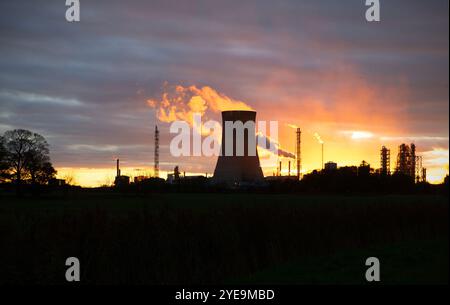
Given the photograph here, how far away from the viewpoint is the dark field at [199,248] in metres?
11.5

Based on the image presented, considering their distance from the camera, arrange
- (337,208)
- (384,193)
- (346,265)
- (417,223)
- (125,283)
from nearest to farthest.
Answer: (125,283) < (346,265) < (337,208) < (417,223) < (384,193)

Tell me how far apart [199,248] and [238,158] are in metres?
42.0

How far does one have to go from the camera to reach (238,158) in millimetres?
55188

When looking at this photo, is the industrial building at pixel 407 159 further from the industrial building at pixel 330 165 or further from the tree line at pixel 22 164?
the tree line at pixel 22 164

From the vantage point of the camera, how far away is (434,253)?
14445 mm

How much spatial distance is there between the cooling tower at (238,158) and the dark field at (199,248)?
3467 cm

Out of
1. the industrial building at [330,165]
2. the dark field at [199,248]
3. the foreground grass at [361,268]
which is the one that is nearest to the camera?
the dark field at [199,248]

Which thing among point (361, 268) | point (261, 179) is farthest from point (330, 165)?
point (361, 268)

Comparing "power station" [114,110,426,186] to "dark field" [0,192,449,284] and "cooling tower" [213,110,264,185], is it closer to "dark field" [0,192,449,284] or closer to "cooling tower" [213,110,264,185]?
"cooling tower" [213,110,264,185]

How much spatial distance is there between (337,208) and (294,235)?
3284mm

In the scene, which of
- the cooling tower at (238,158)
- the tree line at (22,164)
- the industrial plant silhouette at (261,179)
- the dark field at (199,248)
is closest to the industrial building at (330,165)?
the industrial plant silhouette at (261,179)

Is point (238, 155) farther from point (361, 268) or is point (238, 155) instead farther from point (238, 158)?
point (361, 268)
